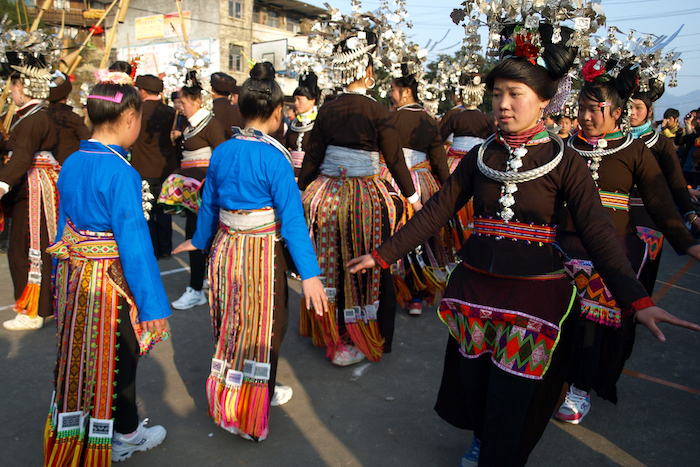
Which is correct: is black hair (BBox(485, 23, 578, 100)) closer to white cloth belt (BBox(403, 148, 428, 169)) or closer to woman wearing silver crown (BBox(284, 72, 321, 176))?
white cloth belt (BBox(403, 148, 428, 169))

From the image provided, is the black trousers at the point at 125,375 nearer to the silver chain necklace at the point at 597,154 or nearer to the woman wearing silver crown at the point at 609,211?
the woman wearing silver crown at the point at 609,211

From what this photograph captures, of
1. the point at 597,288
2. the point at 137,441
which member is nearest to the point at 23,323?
the point at 137,441

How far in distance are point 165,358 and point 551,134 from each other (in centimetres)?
290

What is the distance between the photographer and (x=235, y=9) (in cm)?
2794

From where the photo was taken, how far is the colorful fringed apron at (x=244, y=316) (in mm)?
2516

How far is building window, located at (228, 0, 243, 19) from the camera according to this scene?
90.4 ft

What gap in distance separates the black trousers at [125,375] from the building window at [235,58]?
28.0 metres

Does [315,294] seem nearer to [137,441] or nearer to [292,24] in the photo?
[137,441]

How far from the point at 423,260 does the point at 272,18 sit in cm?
3086

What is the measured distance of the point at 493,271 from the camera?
1999mm

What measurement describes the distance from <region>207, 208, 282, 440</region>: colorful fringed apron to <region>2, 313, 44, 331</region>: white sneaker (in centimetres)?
219

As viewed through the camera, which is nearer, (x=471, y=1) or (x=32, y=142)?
(x=471, y=1)

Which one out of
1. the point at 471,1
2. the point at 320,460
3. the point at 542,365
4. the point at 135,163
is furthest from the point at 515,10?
the point at 135,163

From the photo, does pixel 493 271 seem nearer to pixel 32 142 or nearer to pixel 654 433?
pixel 654 433
